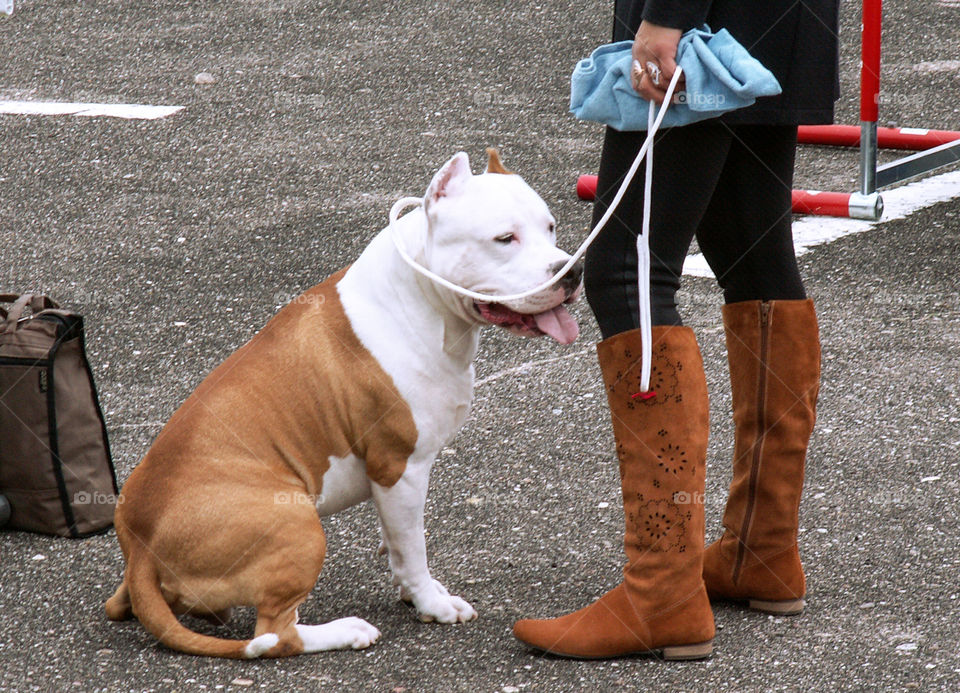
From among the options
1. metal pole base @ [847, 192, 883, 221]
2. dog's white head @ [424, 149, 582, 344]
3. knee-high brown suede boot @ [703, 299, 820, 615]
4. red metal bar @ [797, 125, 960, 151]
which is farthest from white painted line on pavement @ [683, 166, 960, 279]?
dog's white head @ [424, 149, 582, 344]

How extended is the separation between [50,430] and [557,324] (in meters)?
1.55

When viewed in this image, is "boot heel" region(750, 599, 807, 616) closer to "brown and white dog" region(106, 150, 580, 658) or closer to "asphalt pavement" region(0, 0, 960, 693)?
"asphalt pavement" region(0, 0, 960, 693)

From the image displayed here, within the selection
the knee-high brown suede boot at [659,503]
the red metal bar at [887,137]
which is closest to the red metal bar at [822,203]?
the red metal bar at [887,137]

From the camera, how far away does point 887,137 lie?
706 centimetres

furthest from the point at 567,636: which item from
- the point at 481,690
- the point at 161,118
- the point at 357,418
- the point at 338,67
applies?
the point at 338,67

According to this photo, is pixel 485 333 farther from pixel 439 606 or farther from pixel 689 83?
pixel 689 83

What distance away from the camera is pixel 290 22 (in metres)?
9.89

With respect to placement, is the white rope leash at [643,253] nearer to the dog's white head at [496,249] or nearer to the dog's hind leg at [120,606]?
the dog's white head at [496,249]

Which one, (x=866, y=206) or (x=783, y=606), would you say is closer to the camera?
(x=783, y=606)

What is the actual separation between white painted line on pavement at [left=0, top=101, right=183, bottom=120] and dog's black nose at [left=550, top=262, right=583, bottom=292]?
552cm

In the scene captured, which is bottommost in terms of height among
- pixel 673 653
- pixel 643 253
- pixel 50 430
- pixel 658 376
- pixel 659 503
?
pixel 673 653

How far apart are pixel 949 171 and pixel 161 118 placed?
4.62 m

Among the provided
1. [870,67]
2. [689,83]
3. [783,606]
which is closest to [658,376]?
[689,83]

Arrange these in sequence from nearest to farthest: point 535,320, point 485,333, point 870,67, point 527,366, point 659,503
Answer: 1. point 659,503
2. point 535,320
3. point 527,366
4. point 485,333
5. point 870,67
